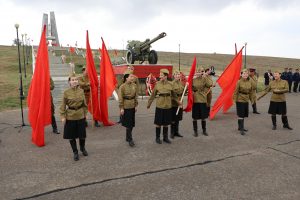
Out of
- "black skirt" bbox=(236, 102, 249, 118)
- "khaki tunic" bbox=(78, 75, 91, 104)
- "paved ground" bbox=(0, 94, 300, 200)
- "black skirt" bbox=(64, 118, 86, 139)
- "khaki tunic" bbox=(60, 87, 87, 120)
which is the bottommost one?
"paved ground" bbox=(0, 94, 300, 200)

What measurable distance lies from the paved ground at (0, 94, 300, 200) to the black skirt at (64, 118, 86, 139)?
46 cm

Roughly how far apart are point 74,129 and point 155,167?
5.88ft

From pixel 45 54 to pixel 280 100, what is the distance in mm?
6175

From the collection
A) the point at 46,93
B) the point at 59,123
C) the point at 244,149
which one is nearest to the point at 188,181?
the point at 244,149

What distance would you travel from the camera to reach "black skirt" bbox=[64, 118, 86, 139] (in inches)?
217

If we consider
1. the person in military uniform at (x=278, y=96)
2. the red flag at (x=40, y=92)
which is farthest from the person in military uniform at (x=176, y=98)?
the red flag at (x=40, y=92)

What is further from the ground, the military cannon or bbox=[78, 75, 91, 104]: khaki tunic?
the military cannon

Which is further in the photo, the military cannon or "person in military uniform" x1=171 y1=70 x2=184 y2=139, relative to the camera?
the military cannon

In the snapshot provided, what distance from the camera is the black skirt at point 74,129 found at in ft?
Answer: 18.0

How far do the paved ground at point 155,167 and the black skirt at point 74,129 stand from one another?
455 mm

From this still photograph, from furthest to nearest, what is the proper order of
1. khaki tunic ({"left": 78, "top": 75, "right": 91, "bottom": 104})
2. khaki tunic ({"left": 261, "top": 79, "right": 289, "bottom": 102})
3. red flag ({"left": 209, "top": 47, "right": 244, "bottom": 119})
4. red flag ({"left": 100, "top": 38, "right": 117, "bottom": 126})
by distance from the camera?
1. red flag ({"left": 209, "top": 47, "right": 244, "bottom": 119})
2. red flag ({"left": 100, "top": 38, "right": 117, "bottom": 126})
3. khaki tunic ({"left": 78, "top": 75, "right": 91, "bottom": 104})
4. khaki tunic ({"left": 261, "top": 79, "right": 289, "bottom": 102})

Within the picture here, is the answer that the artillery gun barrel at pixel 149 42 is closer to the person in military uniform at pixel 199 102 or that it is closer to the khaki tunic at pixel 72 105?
the person in military uniform at pixel 199 102

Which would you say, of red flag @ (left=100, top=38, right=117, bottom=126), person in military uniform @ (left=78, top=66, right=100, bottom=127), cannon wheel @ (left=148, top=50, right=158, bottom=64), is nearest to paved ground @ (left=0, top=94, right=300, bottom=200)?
red flag @ (left=100, top=38, right=117, bottom=126)

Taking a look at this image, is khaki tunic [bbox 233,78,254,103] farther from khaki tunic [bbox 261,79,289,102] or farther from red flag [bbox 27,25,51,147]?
red flag [bbox 27,25,51,147]
